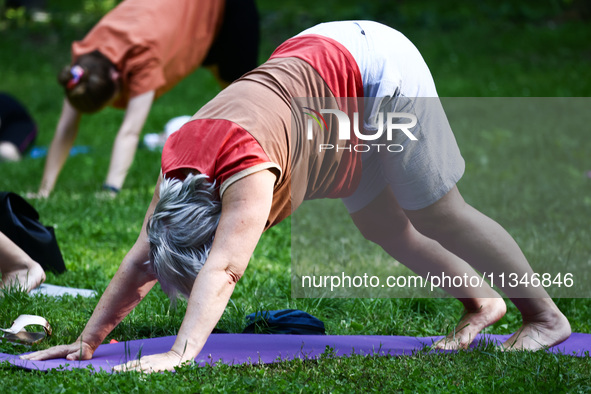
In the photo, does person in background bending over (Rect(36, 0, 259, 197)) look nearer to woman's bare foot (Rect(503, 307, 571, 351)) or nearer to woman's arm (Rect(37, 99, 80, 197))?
woman's arm (Rect(37, 99, 80, 197))

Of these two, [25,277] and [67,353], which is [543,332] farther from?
[25,277]

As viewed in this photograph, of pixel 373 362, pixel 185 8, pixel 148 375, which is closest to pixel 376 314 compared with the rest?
pixel 373 362

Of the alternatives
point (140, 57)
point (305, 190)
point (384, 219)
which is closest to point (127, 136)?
point (140, 57)

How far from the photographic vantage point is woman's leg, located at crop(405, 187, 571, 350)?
2863 mm

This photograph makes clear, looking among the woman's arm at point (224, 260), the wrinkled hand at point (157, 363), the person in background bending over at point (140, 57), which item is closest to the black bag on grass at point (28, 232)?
the person in background bending over at point (140, 57)

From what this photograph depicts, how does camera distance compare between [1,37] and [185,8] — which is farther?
[1,37]

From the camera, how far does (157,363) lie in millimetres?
2480

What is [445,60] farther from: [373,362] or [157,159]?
[373,362]

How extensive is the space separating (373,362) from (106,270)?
1.96m

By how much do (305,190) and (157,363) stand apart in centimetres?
78

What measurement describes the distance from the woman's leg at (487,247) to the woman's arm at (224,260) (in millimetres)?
733

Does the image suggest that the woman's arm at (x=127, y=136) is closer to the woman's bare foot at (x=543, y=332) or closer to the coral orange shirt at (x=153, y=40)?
the coral orange shirt at (x=153, y=40)

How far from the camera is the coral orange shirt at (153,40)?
5.65 meters

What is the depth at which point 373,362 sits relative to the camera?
9.03 feet
